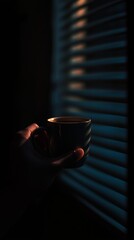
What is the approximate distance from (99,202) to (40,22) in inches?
34.7

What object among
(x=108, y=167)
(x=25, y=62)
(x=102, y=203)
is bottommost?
(x=102, y=203)

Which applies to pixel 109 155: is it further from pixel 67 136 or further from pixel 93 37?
pixel 93 37

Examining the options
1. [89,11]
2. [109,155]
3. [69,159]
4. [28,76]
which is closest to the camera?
[69,159]

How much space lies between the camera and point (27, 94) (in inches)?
66.4

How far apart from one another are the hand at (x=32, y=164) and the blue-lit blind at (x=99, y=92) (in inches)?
10.8

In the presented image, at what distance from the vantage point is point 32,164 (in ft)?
2.83

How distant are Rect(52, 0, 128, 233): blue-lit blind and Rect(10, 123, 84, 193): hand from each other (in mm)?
274

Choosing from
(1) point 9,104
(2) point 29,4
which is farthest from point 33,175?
(2) point 29,4

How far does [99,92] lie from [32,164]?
1.52 feet

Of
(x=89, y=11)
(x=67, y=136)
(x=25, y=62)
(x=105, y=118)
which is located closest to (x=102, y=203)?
(x=105, y=118)

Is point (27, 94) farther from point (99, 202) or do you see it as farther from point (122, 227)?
point (122, 227)

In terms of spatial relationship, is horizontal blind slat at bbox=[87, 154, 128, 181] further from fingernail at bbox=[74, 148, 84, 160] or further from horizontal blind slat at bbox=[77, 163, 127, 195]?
fingernail at bbox=[74, 148, 84, 160]

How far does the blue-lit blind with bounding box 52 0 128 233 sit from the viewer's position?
1079mm

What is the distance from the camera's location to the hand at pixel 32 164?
0.84 m
